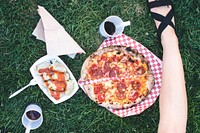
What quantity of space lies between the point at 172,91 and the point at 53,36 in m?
0.74

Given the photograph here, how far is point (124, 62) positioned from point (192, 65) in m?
0.47

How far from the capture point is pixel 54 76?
2.57m

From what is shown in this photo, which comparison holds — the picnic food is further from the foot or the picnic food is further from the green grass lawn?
the foot

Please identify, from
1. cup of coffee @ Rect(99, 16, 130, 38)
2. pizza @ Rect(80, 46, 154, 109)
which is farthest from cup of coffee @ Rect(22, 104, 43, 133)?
cup of coffee @ Rect(99, 16, 130, 38)

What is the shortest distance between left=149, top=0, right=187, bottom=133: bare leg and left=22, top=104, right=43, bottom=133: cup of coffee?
0.69m

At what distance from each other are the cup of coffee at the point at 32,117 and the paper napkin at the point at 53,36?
1.08 feet

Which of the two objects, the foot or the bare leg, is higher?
the foot

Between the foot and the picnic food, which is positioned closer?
the picnic food

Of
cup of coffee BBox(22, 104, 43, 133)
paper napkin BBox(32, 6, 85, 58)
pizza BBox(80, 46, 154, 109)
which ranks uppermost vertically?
paper napkin BBox(32, 6, 85, 58)

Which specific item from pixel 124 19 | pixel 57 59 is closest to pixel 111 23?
pixel 124 19

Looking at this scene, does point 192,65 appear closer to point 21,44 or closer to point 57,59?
point 57,59

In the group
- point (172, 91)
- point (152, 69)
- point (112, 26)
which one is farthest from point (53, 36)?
point (172, 91)

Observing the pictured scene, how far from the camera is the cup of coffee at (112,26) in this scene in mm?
2594

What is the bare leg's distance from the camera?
8.42ft
